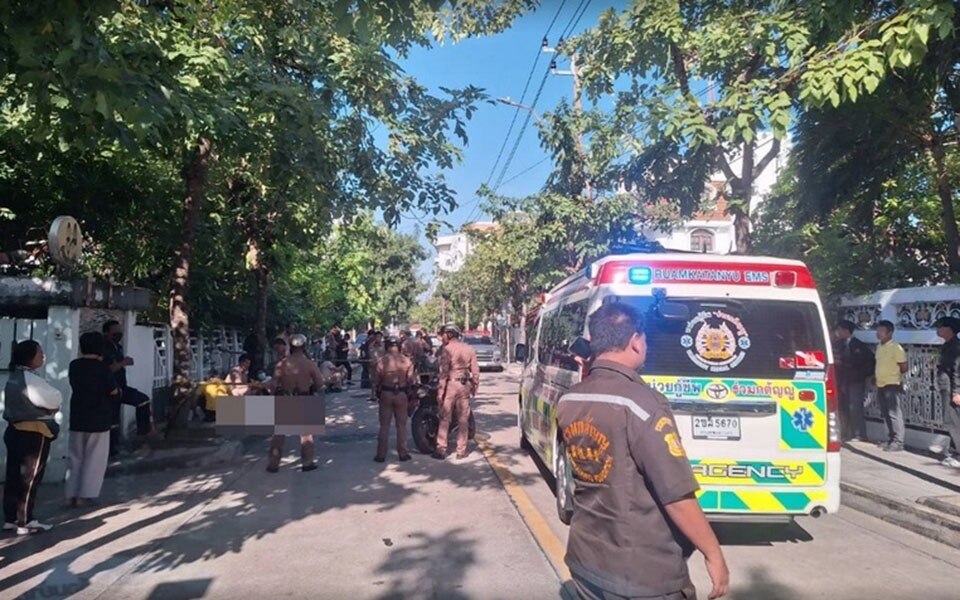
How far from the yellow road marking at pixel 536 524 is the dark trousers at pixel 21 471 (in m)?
4.19

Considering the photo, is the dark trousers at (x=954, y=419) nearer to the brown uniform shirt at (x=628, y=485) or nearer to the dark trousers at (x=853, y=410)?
the dark trousers at (x=853, y=410)

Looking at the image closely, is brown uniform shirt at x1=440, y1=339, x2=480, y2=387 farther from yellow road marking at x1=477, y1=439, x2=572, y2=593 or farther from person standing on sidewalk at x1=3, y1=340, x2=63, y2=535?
person standing on sidewalk at x1=3, y1=340, x2=63, y2=535

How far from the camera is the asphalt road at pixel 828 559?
16.6 ft

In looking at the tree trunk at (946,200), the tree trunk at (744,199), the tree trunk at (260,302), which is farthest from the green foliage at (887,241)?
the tree trunk at (260,302)

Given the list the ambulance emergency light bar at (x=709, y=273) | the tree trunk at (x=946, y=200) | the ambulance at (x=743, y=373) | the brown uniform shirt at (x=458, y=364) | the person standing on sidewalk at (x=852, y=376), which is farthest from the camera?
the tree trunk at (x=946, y=200)

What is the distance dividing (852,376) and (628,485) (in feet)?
31.0

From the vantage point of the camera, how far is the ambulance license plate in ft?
18.9

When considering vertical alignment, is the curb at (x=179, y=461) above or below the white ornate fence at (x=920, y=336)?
below

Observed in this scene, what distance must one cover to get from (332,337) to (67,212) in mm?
12809

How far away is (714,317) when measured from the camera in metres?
5.90

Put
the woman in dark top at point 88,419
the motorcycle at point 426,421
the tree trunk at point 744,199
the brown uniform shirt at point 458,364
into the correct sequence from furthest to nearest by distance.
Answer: the tree trunk at point 744,199, the motorcycle at point 426,421, the brown uniform shirt at point 458,364, the woman in dark top at point 88,419

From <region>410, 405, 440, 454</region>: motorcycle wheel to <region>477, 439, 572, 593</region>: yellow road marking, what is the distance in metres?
1.05

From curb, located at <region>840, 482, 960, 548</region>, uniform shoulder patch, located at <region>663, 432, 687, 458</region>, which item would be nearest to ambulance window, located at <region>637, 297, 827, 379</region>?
curb, located at <region>840, 482, 960, 548</region>

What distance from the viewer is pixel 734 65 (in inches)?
420
